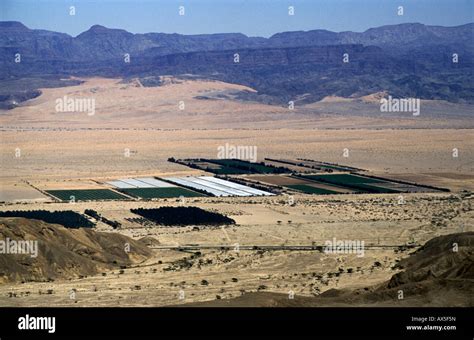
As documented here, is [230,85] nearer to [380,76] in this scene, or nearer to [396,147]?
[380,76]

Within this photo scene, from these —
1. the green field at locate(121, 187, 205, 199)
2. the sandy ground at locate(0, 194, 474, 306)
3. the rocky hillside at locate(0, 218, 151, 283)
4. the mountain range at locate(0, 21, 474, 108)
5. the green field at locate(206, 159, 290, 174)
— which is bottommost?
the green field at locate(206, 159, 290, 174)

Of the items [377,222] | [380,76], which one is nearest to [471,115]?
[380,76]

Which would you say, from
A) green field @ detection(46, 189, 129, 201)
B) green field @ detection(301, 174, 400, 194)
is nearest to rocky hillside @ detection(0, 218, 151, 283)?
green field @ detection(46, 189, 129, 201)
